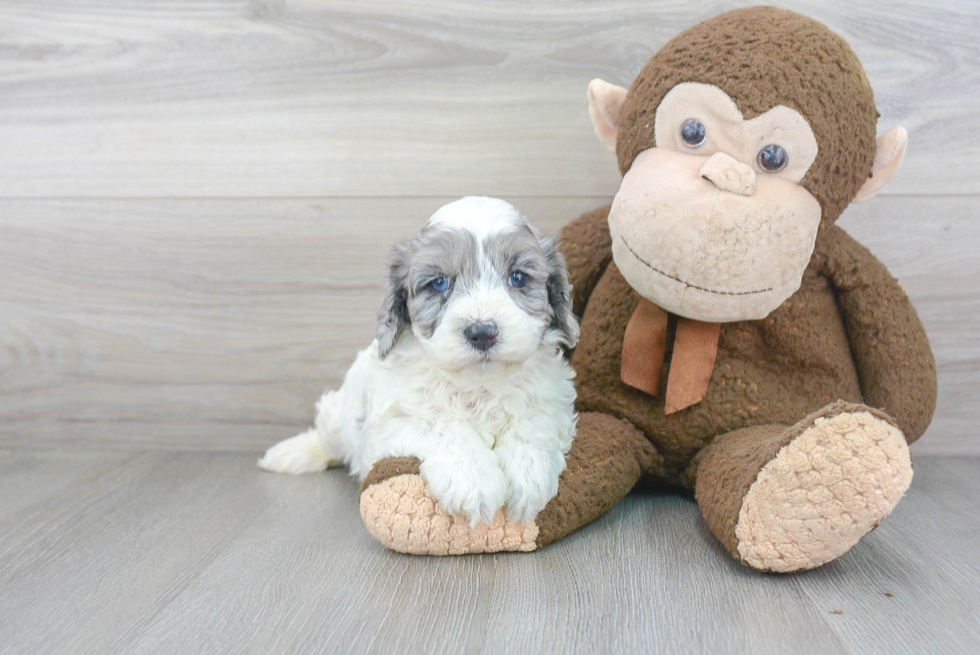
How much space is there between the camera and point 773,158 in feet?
4.55

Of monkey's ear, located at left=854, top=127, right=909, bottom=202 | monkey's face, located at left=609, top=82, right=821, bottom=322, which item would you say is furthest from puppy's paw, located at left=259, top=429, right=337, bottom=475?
monkey's ear, located at left=854, top=127, right=909, bottom=202

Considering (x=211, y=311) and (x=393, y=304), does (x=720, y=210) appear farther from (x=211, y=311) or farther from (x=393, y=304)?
(x=211, y=311)

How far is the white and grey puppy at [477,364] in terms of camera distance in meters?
1.31

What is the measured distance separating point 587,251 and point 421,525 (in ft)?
2.49

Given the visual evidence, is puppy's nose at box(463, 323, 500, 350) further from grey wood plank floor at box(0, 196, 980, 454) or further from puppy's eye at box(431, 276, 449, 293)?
grey wood plank floor at box(0, 196, 980, 454)

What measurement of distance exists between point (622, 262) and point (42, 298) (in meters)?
1.68

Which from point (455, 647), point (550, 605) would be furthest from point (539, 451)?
point (455, 647)

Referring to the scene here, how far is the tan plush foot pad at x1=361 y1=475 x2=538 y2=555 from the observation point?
1.32 m

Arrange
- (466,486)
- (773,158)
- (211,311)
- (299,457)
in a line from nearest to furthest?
(466,486) → (773,158) → (299,457) → (211,311)

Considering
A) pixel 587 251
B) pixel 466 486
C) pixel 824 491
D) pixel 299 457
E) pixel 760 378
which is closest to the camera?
pixel 824 491

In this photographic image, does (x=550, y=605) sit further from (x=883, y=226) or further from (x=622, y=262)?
(x=883, y=226)

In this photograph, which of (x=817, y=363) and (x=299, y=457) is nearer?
(x=817, y=363)

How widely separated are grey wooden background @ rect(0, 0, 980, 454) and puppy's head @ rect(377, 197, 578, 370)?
1.94ft

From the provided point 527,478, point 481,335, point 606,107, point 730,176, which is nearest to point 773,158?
point 730,176
